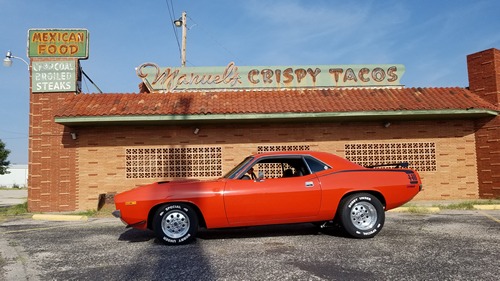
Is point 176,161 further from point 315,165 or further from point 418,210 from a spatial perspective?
point 418,210

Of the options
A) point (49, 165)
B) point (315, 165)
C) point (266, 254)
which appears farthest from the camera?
point (49, 165)

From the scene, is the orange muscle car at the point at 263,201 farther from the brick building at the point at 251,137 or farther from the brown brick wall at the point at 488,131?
the brown brick wall at the point at 488,131

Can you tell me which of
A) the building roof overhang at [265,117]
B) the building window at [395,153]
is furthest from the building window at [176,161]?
the building window at [395,153]

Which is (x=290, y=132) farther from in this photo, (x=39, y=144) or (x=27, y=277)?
(x=27, y=277)

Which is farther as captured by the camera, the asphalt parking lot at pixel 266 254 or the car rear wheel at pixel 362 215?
the car rear wheel at pixel 362 215

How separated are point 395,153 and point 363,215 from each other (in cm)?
691

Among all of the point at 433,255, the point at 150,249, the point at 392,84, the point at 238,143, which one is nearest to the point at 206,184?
the point at 150,249

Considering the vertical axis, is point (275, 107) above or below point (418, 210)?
above

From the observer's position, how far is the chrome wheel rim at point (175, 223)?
621 centimetres

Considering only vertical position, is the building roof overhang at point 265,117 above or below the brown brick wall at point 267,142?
above

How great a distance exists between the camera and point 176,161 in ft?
40.8

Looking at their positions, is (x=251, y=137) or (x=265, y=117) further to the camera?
(x=251, y=137)

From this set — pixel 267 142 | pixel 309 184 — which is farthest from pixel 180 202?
pixel 267 142

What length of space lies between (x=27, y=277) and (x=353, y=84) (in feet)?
40.6
